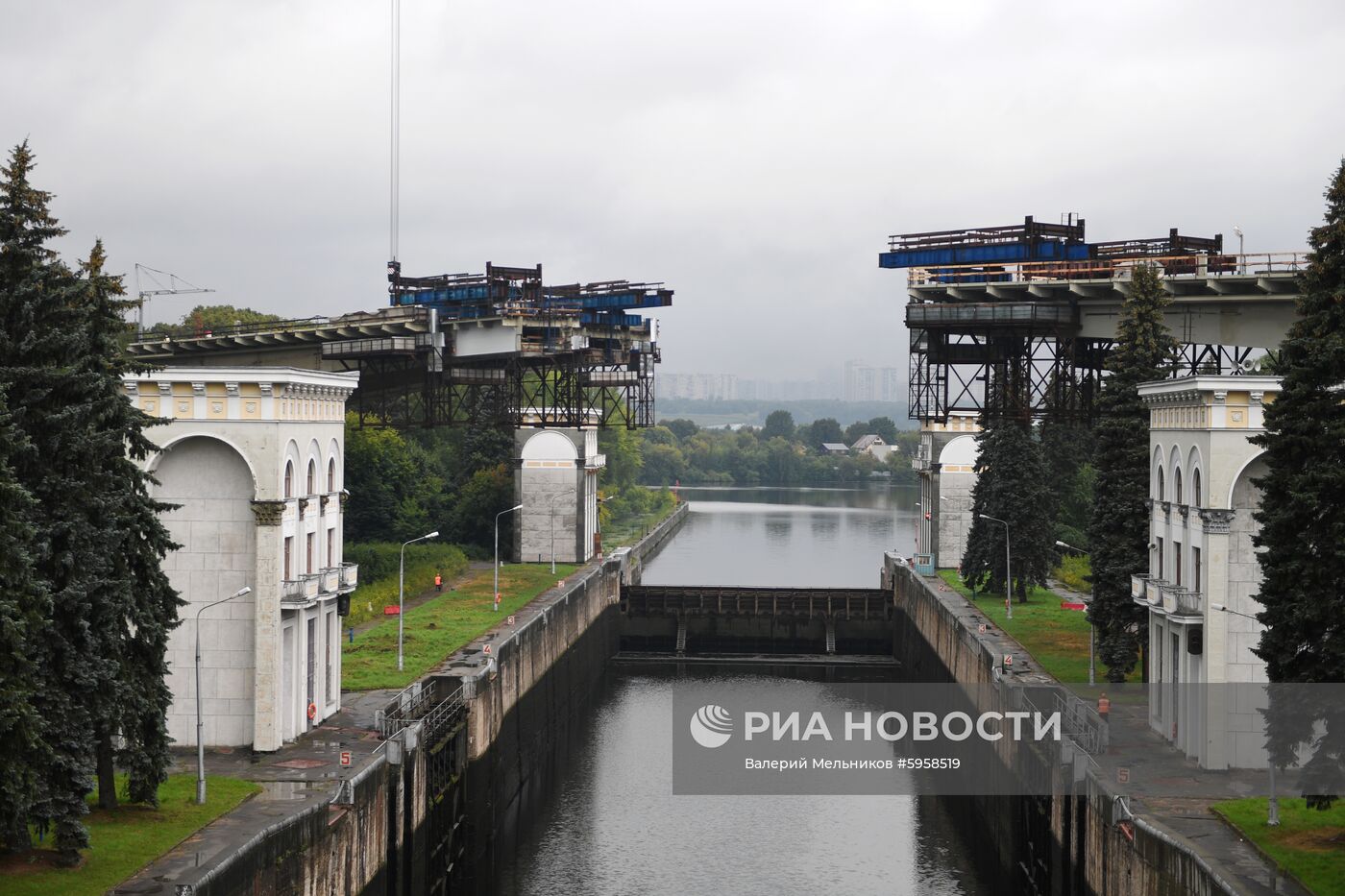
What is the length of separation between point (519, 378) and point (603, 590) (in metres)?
15.8

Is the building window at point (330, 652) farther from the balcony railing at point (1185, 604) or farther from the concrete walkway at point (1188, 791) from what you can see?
the balcony railing at point (1185, 604)

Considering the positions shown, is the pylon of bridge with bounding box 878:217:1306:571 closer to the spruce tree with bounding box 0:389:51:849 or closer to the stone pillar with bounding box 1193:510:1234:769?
the stone pillar with bounding box 1193:510:1234:769

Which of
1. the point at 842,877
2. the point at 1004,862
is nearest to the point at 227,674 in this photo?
the point at 842,877

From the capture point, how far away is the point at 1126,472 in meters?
50.1

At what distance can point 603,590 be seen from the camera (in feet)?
284

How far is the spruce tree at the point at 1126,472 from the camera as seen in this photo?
49.8m

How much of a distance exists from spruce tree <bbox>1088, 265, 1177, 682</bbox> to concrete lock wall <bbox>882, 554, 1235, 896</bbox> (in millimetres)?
2840

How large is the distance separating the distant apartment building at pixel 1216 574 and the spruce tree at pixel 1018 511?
3017 cm

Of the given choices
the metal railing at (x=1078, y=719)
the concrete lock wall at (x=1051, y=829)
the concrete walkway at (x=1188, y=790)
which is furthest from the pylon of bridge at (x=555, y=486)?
the concrete walkway at (x=1188, y=790)

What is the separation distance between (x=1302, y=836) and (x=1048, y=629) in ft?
108

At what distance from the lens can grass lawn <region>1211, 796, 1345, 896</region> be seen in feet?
97.2

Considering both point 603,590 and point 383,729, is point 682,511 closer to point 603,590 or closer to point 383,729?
point 603,590

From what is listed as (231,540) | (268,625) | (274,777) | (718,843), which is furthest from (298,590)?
(718,843)

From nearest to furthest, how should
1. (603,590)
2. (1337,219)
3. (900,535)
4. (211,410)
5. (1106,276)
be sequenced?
1. (1337,219)
2. (211,410)
3. (1106,276)
4. (603,590)
5. (900,535)
